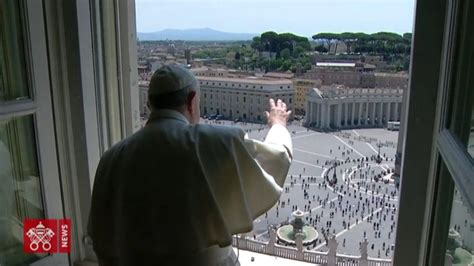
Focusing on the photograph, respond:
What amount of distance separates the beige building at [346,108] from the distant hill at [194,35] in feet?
0.95

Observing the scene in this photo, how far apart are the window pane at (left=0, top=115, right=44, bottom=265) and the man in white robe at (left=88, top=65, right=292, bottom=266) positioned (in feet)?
1.53

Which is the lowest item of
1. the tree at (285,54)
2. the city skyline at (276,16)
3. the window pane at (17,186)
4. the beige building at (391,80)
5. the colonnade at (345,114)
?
the window pane at (17,186)

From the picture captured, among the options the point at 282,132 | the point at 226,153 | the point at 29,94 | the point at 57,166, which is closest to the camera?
the point at 226,153

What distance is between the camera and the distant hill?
53.1 inches

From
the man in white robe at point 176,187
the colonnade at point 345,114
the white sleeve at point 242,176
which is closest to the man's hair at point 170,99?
the man in white robe at point 176,187

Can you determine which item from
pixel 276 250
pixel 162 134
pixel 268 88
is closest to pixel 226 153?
pixel 162 134

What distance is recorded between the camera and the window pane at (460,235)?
652 millimetres

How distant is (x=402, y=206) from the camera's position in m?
1.01

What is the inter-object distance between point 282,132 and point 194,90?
258mm

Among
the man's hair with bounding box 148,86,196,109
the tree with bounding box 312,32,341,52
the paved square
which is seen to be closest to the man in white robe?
the man's hair with bounding box 148,86,196,109

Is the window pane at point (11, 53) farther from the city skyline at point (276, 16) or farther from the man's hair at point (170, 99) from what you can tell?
the man's hair at point (170, 99)

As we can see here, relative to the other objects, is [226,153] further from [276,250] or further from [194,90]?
[276,250]

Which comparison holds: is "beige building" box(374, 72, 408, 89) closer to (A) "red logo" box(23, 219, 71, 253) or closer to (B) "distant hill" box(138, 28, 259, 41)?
(B) "distant hill" box(138, 28, 259, 41)

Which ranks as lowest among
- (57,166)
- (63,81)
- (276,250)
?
(276,250)
